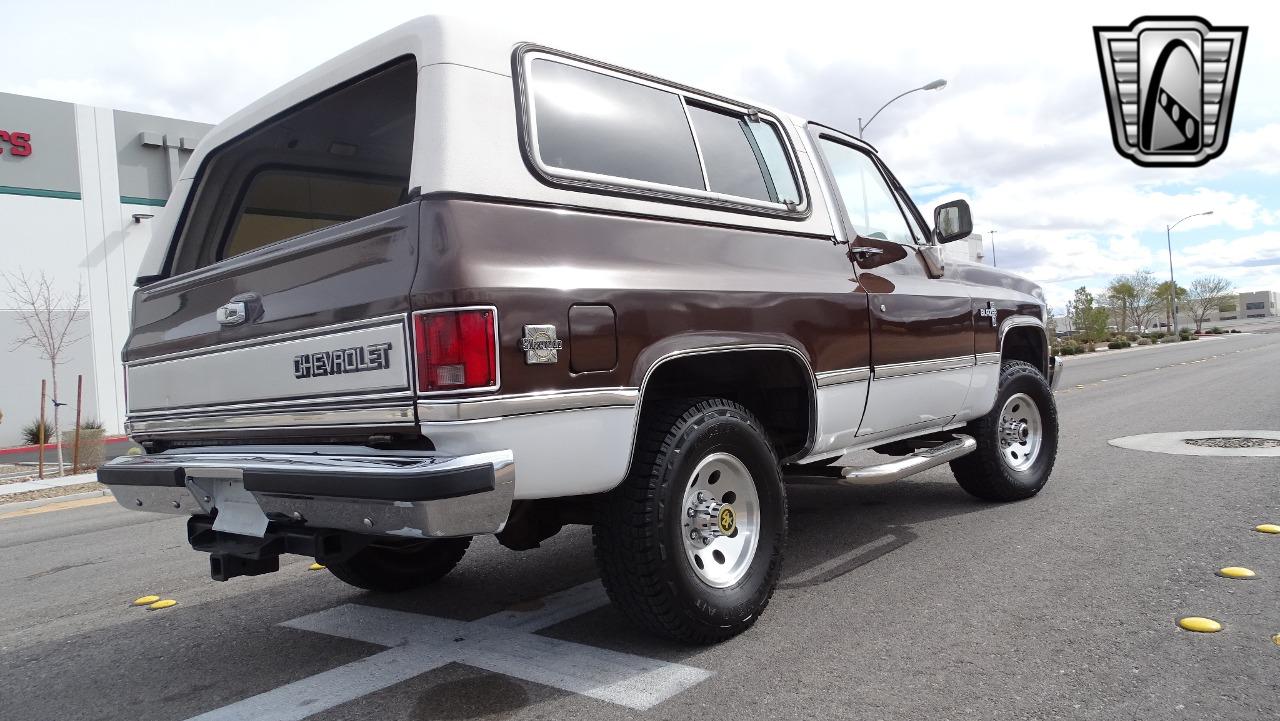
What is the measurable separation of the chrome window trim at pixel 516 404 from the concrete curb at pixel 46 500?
8.99 meters

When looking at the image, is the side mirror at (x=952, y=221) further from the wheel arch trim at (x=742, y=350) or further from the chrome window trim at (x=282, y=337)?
the chrome window trim at (x=282, y=337)

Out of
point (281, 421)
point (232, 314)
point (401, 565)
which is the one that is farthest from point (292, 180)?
point (401, 565)

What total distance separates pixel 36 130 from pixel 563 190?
19711 millimetres

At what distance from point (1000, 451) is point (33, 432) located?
18.9m

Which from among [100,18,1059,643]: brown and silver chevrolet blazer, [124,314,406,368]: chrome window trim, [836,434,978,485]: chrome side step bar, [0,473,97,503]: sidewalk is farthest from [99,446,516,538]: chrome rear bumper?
[0,473,97,503]: sidewalk

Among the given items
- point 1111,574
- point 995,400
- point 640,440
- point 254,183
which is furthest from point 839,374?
point 254,183

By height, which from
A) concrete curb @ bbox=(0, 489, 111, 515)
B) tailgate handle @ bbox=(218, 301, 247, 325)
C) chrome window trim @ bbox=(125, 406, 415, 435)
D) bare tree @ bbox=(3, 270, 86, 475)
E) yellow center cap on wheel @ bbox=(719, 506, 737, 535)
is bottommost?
concrete curb @ bbox=(0, 489, 111, 515)

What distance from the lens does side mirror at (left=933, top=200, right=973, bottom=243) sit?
4848 mm

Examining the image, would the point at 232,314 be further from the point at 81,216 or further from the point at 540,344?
the point at 81,216

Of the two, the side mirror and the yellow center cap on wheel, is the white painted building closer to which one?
the side mirror

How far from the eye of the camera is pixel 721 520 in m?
3.29

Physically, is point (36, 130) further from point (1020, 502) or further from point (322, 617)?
point (1020, 502)

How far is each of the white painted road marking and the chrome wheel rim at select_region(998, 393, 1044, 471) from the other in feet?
10.1

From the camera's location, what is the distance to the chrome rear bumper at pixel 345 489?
7.91 ft
